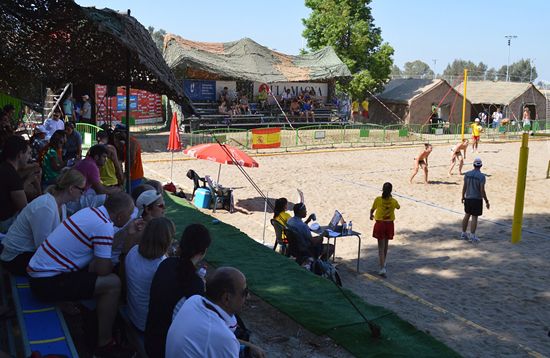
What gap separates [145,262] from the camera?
4254 millimetres

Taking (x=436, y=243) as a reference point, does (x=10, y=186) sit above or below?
above

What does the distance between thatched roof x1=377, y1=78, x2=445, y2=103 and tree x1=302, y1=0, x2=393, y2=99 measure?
3.89 ft

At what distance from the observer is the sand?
7.84 meters

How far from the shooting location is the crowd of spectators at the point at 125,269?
320 centimetres

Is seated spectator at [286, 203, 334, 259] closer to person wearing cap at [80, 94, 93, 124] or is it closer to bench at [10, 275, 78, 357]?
bench at [10, 275, 78, 357]

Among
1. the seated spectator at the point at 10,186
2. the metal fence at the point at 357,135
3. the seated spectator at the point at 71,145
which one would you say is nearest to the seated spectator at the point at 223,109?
the metal fence at the point at 357,135

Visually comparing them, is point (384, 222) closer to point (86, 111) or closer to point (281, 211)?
point (281, 211)

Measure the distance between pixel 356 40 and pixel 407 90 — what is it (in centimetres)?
543

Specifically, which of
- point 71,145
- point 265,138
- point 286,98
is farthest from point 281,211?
point 286,98

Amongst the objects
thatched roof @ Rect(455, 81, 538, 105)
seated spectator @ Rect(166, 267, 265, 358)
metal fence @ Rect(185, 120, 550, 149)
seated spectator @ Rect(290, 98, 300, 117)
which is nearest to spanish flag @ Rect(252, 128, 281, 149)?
metal fence @ Rect(185, 120, 550, 149)

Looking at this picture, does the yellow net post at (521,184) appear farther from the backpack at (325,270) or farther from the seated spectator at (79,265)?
the seated spectator at (79,265)

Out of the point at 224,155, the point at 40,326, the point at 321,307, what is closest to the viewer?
the point at 40,326

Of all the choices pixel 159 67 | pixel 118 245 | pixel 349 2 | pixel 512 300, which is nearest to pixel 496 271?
pixel 512 300

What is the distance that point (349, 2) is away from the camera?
140ft
